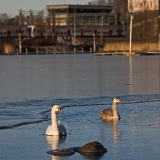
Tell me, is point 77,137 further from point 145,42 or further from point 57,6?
point 57,6

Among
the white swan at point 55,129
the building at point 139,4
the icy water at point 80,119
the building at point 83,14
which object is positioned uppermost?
the building at point 139,4

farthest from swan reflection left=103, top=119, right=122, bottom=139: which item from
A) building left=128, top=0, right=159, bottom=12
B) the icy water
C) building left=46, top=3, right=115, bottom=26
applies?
building left=46, top=3, right=115, bottom=26

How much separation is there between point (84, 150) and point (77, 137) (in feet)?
5.79

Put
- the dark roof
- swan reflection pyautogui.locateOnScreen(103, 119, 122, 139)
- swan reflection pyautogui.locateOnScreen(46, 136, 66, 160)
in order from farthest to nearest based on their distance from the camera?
the dark roof, swan reflection pyautogui.locateOnScreen(103, 119, 122, 139), swan reflection pyautogui.locateOnScreen(46, 136, 66, 160)

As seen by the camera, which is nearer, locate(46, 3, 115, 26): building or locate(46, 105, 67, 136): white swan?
locate(46, 105, 67, 136): white swan

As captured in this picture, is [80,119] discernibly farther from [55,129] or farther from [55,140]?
[55,140]

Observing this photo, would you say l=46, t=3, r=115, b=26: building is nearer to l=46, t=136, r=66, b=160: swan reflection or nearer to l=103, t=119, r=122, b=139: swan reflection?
l=103, t=119, r=122, b=139: swan reflection

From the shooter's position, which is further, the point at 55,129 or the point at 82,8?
the point at 82,8

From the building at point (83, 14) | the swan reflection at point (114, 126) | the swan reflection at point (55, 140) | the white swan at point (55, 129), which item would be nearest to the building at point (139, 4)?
the building at point (83, 14)

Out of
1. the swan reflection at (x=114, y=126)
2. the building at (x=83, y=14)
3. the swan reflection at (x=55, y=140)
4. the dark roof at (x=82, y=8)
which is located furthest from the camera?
the dark roof at (x=82, y=8)

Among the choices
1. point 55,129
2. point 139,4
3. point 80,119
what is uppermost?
point 139,4

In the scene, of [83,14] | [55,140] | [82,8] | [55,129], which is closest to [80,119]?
[55,129]

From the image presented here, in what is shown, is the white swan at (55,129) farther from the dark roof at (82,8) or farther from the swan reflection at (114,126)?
the dark roof at (82,8)

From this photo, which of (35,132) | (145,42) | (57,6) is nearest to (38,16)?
(57,6)
